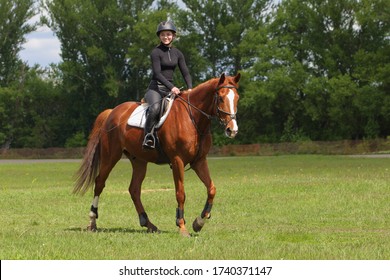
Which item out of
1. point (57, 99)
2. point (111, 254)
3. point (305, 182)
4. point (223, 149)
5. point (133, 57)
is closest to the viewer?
point (111, 254)

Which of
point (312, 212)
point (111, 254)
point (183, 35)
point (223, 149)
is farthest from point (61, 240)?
point (183, 35)

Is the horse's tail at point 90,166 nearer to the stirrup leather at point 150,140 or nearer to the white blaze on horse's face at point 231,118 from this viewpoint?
the stirrup leather at point 150,140

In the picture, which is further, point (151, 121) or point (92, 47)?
point (92, 47)

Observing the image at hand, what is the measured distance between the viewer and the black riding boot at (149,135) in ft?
44.9

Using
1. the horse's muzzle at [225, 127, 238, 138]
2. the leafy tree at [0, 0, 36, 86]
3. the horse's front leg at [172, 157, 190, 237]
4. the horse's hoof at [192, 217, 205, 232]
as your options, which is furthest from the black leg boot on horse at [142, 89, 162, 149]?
the leafy tree at [0, 0, 36, 86]

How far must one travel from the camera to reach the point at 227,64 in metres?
80.6

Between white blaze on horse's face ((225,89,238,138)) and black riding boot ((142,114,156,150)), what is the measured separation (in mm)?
1837

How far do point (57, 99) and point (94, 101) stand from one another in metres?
5.56

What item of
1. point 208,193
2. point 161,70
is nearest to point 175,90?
point 161,70

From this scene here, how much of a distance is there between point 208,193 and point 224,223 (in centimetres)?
300

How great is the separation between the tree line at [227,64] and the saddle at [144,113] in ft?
176

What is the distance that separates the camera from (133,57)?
254ft

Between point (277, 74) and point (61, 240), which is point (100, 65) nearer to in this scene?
point (277, 74)

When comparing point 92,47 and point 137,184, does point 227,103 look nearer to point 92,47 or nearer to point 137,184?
point 137,184
